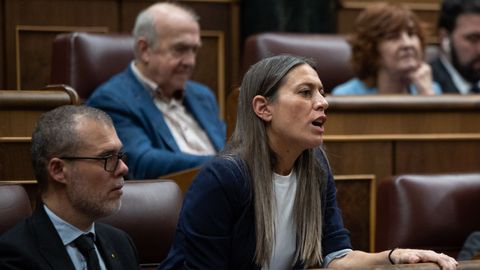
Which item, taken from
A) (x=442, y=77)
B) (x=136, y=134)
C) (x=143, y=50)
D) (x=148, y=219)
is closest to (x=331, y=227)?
(x=148, y=219)

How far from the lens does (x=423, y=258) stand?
772mm

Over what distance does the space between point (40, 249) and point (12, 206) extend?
4.9 inches

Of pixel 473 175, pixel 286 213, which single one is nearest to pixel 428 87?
pixel 473 175

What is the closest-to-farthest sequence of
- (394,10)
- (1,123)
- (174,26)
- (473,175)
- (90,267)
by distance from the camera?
(90,267) → (1,123) → (473,175) → (174,26) → (394,10)

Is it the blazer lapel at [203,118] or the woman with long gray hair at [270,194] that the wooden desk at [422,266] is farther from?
the blazer lapel at [203,118]

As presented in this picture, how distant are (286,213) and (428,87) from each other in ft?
2.30

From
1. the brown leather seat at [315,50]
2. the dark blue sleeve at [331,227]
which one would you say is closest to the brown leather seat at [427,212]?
the dark blue sleeve at [331,227]

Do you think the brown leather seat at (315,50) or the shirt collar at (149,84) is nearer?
the shirt collar at (149,84)

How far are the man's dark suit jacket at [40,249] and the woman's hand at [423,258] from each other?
0.78 ft

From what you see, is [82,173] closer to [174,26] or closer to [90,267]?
[90,267]

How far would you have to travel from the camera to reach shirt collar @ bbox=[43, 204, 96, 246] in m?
0.80

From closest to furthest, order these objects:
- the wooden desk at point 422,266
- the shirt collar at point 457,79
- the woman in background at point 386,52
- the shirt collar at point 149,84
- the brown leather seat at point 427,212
→ the wooden desk at point 422,266, the brown leather seat at point 427,212, the shirt collar at point 149,84, the woman in background at point 386,52, the shirt collar at point 457,79

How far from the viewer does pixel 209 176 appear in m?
0.82

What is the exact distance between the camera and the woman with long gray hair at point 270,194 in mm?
816
